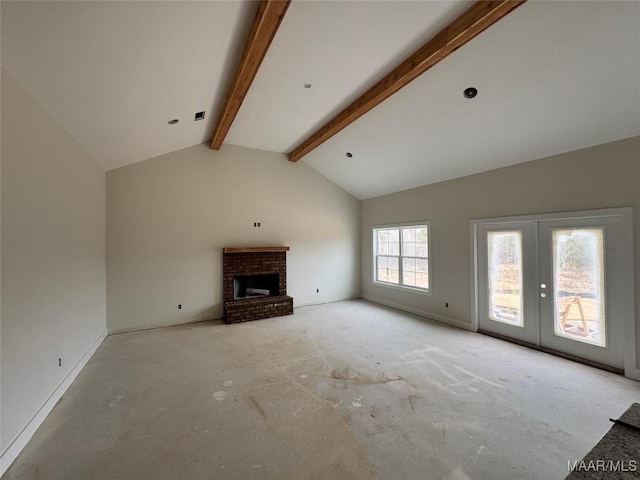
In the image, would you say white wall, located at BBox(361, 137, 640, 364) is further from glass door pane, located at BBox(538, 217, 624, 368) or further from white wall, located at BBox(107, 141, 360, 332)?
white wall, located at BBox(107, 141, 360, 332)

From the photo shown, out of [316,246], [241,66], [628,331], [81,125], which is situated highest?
[241,66]

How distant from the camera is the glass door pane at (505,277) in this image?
157 inches

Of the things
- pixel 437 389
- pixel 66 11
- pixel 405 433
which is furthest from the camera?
pixel 437 389

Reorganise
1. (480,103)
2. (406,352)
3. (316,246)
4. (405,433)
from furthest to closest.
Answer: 1. (316,246)
2. (406,352)
3. (480,103)
4. (405,433)

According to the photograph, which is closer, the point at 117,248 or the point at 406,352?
the point at 406,352

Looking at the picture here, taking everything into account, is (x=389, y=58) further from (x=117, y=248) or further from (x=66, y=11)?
(x=117, y=248)

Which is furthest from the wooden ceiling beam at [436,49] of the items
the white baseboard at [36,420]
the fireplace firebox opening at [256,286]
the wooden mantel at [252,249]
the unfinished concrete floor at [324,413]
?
the white baseboard at [36,420]

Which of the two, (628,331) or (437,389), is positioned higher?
(628,331)

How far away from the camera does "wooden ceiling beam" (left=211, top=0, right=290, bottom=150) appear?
2.13 m

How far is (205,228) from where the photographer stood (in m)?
5.26

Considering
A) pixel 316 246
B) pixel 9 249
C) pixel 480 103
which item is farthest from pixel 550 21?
pixel 316 246

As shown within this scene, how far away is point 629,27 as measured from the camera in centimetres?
211

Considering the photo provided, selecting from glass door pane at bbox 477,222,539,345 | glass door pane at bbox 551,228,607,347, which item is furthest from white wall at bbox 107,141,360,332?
glass door pane at bbox 551,228,607,347

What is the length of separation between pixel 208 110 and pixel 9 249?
2813 mm
